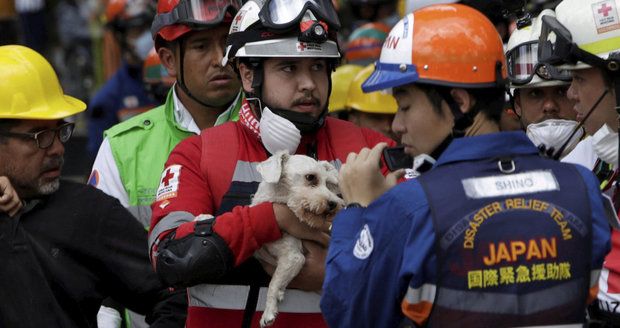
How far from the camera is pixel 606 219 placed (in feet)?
13.0

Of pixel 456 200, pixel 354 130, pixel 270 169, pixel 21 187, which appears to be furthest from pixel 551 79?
pixel 21 187

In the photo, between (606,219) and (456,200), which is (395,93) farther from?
(606,219)

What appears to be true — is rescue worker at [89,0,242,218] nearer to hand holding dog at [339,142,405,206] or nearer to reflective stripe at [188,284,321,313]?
reflective stripe at [188,284,321,313]

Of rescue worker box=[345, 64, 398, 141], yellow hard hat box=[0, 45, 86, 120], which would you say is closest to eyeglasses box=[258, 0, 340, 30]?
yellow hard hat box=[0, 45, 86, 120]

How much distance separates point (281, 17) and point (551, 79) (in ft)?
4.81

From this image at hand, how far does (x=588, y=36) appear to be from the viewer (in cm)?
475

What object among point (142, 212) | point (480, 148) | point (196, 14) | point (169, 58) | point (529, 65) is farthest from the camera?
point (169, 58)

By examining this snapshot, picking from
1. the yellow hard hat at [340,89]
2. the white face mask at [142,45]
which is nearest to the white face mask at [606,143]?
the yellow hard hat at [340,89]

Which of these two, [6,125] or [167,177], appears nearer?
[167,177]

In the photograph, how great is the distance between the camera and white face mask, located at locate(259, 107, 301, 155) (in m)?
4.81

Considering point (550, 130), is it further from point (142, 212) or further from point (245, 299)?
point (142, 212)

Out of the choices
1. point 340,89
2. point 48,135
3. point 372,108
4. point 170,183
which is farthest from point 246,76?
point 340,89

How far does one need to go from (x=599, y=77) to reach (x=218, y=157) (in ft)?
4.98

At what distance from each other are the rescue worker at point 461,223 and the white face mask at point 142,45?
24.8ft
